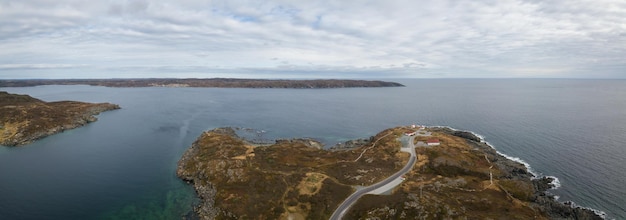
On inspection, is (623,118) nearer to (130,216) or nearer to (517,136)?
(517,136)

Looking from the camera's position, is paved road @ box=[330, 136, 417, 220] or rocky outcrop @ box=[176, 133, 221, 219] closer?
paved road @ box=[330, 136, 417, 220]

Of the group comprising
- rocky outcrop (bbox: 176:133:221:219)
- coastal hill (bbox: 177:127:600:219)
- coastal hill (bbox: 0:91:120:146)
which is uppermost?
coastal hill (bbox: 0:91:120:146)

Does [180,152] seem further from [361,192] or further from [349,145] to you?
[361,192]

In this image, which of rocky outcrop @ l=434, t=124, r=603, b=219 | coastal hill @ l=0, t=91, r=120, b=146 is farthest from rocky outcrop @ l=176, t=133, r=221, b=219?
coastal hill @ l=0, t=91, r=120, b=146

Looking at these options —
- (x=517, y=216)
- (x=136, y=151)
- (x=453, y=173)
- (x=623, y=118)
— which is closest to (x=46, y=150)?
(x=136, y=151)

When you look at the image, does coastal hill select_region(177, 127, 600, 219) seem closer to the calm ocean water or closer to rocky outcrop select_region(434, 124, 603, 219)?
rocky outcrop select_region(434, 124, 603, 219)

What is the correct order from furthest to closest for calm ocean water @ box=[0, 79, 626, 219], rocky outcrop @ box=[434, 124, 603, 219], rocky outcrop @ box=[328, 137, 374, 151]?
rocky outcrop @ box=[328, 137, 374, 151], calm ocean water @ box=[0, 79, 626, 219], rocky outcrop @ box=[434, 124, 603, 219]

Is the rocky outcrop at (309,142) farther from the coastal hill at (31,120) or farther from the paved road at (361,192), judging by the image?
the coastal hill at (31,120)
